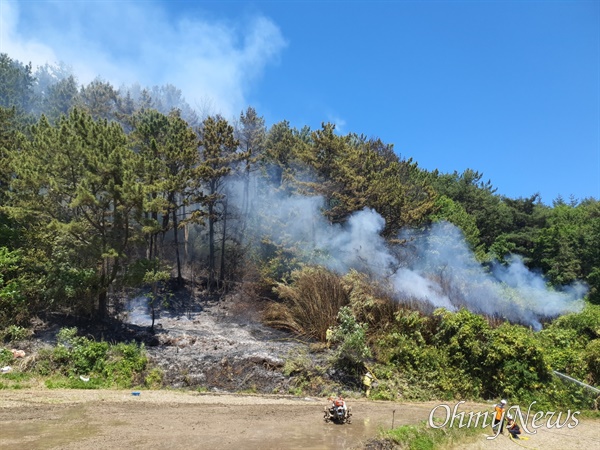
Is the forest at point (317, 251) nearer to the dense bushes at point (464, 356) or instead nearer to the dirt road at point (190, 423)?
the dense bushes at point (464, 356)

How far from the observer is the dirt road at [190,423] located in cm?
873

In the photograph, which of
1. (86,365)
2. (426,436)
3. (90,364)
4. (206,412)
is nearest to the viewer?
(426,436)

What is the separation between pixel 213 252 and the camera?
2994cm

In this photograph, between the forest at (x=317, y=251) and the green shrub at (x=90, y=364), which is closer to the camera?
the green shrub at (x=90, y=364)

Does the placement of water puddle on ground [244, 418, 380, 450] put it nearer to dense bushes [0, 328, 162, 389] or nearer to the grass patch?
the grass patch

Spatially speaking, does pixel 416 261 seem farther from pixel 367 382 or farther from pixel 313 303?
pixel 367 382

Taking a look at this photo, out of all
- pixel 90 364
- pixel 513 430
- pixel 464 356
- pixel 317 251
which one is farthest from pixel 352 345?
pixel 317 251

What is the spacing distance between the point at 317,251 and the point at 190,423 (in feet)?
50.0

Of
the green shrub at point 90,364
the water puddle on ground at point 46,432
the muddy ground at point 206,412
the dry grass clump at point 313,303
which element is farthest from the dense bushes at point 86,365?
the dry grass clump at point 313,303

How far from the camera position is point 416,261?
2552cm

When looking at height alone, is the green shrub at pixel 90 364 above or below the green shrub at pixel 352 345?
→ below

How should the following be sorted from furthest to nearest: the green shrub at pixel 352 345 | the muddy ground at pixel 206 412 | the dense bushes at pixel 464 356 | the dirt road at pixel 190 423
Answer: the green shrub at pixel 352 345 → the dense bushes at pixel 464 356 → the muddy ground at pixel 206 412 → the dirt road at pixel 190 423

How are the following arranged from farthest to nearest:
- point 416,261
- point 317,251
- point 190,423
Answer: point 416,261 < point 317,251 < point 190,423

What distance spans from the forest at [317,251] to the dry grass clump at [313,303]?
0.08 m
